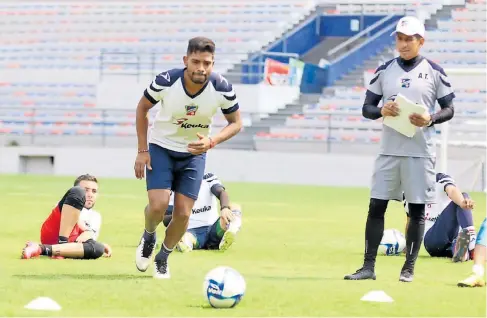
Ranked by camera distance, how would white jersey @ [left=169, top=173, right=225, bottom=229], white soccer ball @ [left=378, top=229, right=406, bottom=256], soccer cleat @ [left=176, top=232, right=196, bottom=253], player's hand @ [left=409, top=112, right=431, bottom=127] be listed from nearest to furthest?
player's hand @ [left=409, top=112, right=431, bottom=127], soccer cleat @ [left=176, top=232, right=196, bottom=253], white soccer ball @ [left=378, top=229, right=406, bottom=256], white jersey @ [left=169, top=173, right=225, bottom=229]

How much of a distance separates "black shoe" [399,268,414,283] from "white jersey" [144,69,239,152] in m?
1.75

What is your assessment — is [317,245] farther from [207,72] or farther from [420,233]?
[207,72]

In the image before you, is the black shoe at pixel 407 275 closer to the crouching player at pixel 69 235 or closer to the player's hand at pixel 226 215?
the player's hand at pixel 226 215

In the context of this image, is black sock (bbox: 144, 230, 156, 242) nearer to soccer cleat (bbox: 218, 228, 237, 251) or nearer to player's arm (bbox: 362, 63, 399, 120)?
player's arm (bbox: 362, 63, 399, 120)

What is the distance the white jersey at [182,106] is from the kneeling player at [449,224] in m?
2.53

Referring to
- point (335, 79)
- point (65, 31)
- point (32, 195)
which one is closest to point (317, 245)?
point (32, 195)

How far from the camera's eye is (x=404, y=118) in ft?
27.6

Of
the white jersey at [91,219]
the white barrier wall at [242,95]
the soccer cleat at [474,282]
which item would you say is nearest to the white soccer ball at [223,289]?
the soccer cleat at [474,282]

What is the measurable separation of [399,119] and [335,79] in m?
23.2

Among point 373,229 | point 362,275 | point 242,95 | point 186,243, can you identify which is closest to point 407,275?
point 362,275

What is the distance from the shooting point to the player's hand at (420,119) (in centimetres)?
831

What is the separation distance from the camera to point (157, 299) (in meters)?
7.24

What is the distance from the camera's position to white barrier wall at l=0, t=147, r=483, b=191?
25328 mm

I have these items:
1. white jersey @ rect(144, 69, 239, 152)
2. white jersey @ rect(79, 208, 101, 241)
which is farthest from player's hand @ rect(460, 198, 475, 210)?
white jersey @ rect(79, 208, 101, 241)
